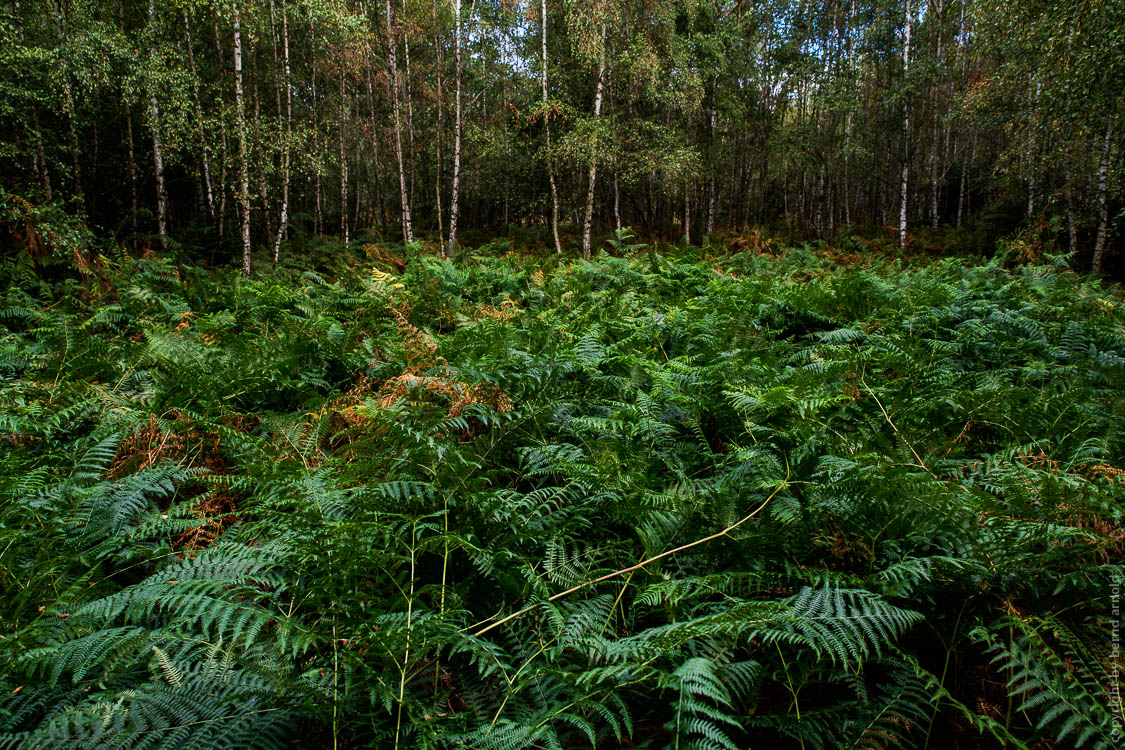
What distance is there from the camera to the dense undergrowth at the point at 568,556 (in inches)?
58.3

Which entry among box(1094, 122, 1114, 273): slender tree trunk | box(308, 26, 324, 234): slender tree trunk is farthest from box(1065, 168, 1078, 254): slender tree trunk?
box(308, 26, 324, 234): slender tree trunk

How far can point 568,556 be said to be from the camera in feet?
7.06

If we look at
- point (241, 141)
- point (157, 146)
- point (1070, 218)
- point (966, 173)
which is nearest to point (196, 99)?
point (157, 146)

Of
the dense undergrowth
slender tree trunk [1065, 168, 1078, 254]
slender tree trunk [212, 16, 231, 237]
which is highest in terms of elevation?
slender tree trunk [212, 16, 231, 237]

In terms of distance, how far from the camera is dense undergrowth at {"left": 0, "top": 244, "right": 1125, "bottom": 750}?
4.86 ft

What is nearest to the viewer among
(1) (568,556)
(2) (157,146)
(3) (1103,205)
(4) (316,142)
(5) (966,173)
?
(1) (568,556)

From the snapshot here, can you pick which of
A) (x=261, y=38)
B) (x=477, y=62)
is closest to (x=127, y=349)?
(x=261, y=38)

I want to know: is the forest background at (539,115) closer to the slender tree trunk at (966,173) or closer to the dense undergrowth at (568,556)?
the slender tree trunk at (966,173)

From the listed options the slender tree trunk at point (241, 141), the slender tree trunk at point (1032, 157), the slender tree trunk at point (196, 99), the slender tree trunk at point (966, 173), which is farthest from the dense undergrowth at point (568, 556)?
the slender tree trunk at point (966, 173)

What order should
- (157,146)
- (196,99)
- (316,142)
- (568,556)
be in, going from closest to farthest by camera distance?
(568,556)
(157,146)
(196,99)
(316,142)

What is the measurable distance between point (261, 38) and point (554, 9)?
31.3ft

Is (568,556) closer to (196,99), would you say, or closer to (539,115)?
(196,99)

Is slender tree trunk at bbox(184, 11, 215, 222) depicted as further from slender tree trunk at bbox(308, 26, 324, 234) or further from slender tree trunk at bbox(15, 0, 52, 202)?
slender tree trunk at bbox(308, 26, 324, 234)

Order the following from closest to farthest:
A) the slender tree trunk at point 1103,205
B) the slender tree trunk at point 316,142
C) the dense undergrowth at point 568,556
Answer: the dense undergrowth at point 568,556 → the slender tree trunk at point 1103,205 → the slender tree trunk at point 316,142
